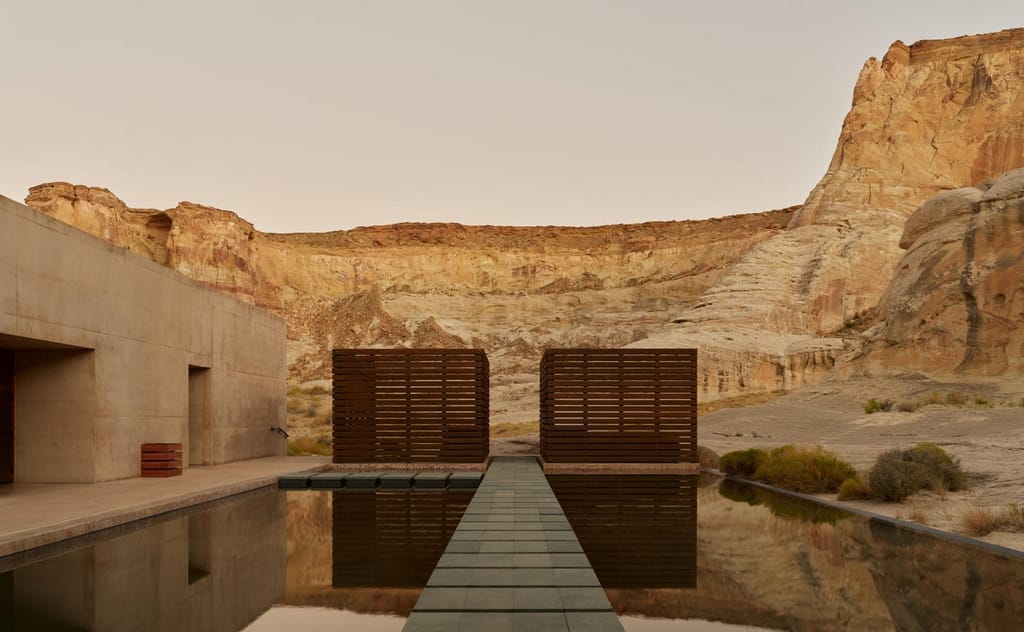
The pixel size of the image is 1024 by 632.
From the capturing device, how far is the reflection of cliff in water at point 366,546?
18.8 feet

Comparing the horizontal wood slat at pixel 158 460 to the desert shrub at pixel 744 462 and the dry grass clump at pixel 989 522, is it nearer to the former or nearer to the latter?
the desert shrub at pixel 744 462

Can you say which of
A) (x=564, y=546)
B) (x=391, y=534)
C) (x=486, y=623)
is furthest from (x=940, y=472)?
(x=486, y=623)

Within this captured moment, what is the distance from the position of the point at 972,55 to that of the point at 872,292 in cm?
2147

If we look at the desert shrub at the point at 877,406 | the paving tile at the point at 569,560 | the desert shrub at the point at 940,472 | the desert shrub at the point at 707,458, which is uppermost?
the paving tile at the point at 569,560

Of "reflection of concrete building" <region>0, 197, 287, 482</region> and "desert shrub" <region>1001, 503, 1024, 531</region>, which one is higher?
"reflection of concrete building" <region>0, 197, 287, 482</region>

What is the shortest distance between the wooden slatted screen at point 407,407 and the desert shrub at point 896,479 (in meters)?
7.91

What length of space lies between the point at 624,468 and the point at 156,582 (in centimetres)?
1147

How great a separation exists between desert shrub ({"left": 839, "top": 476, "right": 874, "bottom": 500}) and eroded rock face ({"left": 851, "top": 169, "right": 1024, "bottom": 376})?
2144 centimetres

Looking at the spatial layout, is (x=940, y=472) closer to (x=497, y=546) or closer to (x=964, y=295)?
(x=497, y=546)

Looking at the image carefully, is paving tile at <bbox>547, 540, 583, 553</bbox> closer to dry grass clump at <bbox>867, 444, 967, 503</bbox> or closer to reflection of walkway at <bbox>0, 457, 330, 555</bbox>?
reflection of walkway at <bbox>0, 457, 330, 555</bbox>

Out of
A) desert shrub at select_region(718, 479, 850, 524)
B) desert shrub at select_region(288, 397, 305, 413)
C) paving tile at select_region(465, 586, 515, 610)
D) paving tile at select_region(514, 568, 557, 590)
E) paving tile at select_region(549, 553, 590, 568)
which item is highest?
paving tile at select_region(465, 586, 515, 610)

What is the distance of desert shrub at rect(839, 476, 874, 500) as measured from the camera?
1071 centimetres

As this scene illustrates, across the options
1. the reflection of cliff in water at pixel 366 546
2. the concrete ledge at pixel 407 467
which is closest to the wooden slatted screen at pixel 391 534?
the reflection of cliff in water at pixel 366 546

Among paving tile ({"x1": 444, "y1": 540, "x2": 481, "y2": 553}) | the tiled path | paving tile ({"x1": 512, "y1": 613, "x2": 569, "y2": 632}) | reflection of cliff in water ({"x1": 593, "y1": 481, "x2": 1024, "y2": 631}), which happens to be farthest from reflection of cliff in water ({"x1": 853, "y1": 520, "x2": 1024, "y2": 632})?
paving tile ({"x1": 444, "y1": 540, "x2": 481, "y2": 553})
